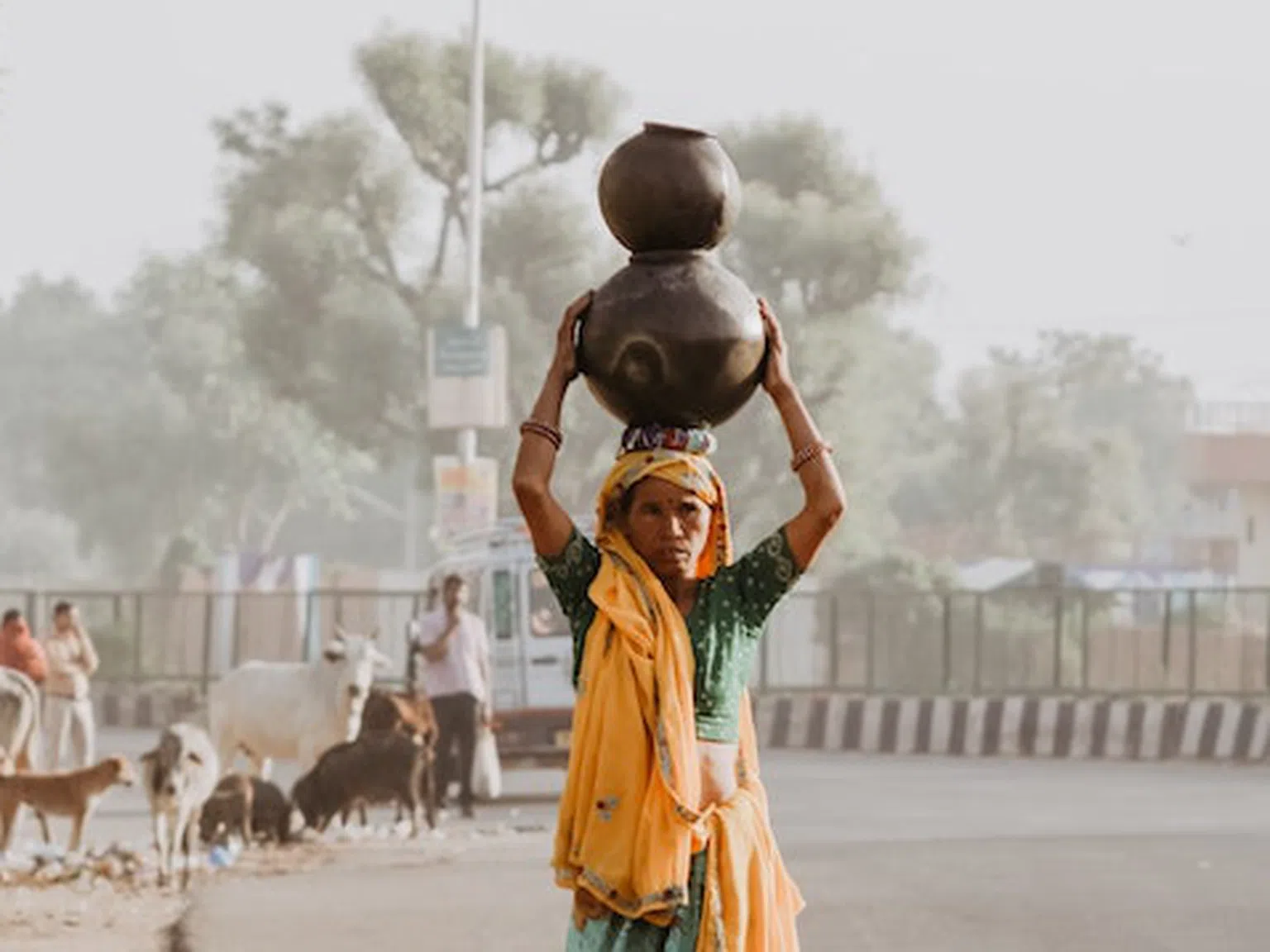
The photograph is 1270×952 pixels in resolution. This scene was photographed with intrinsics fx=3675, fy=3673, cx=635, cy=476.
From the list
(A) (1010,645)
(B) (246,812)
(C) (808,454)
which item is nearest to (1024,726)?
(B) (246,812)

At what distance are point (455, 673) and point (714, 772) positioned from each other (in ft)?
49.2

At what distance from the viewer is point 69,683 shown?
26.5 meters

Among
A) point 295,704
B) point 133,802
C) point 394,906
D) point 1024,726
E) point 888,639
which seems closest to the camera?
point 394,906

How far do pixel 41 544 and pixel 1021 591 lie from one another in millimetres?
109837

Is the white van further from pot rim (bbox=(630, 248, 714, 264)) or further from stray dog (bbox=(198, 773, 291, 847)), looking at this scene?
pot rim (bbox=(630, 248, 714, 264))

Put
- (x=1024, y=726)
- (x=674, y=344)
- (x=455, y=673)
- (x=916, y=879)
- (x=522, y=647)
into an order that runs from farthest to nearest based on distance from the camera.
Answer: (x=1024, y=726) → (x=522, y=647) → (x=455, y=673) → (x=916, y=879) → (x=674, y=344)

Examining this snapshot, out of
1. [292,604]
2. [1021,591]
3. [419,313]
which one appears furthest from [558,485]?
[1021,591]

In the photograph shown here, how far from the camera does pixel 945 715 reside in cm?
3562

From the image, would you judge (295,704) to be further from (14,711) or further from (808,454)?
(808,454)

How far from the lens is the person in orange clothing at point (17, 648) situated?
25500 millimetres

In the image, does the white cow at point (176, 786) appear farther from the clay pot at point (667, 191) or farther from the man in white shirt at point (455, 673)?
the clay pot at point (667, 191)

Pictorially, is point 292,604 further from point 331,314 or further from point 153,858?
point 153,858

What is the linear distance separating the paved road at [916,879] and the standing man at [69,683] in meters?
0.55

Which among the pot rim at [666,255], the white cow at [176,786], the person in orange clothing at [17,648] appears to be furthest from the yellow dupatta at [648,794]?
the person in orange clothing at [17,648]
